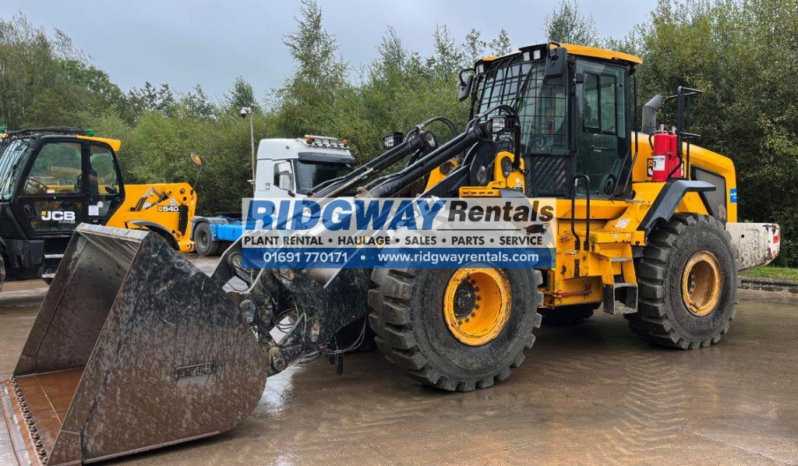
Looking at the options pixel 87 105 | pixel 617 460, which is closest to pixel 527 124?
pixel 617 460

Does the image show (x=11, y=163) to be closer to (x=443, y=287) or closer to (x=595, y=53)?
(x=443, y=287)

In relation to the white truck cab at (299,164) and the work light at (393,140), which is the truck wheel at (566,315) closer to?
the work light at (393,140)

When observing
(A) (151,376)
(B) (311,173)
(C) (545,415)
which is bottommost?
(C) (545,415)

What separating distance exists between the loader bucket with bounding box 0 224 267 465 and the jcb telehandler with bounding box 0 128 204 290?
5.56m

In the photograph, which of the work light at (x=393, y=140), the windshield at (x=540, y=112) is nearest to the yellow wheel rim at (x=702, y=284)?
the windshield at (x=540, y=112)

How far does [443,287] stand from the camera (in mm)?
4938

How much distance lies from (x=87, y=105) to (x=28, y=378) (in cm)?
4232

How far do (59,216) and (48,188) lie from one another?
17.0 inches

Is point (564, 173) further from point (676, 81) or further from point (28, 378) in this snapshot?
point (676, 81)

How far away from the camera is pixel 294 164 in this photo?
1374 centimetres

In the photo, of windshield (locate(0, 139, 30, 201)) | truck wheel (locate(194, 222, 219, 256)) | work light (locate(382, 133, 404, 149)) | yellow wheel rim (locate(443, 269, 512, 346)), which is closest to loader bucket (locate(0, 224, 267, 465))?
yellow wheel rim (locate(443, 269, 512, 346))

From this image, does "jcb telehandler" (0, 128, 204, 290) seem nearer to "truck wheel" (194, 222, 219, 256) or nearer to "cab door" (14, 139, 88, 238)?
"cab door" (14, 139, 88, 238)

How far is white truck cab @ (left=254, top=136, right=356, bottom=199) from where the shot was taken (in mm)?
13750

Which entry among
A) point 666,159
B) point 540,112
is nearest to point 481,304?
point 540,112
